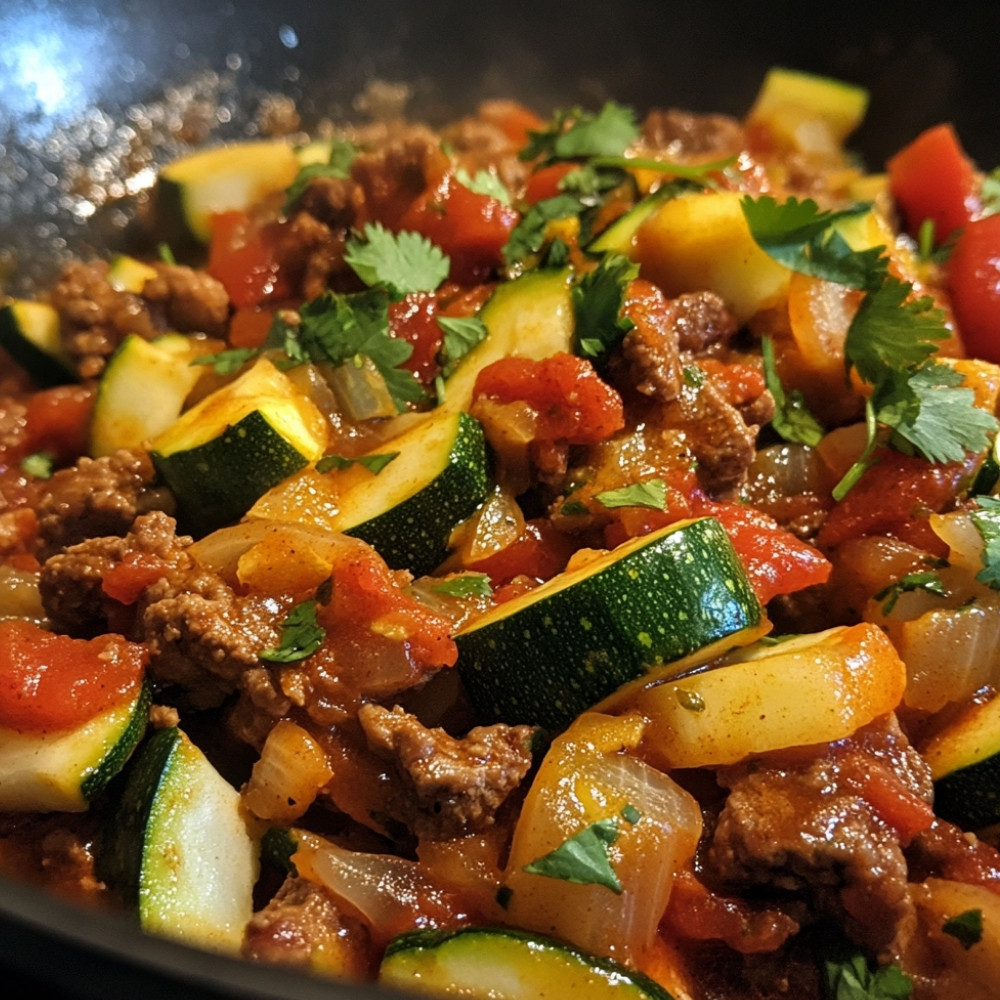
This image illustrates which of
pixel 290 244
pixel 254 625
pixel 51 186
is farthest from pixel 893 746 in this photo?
pixel 51 186

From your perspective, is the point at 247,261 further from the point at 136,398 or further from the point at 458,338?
the point at 458,338

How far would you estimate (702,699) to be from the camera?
2666 millimetres

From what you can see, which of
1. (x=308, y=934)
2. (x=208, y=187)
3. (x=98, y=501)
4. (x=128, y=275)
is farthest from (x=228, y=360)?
(x=308, y=934)

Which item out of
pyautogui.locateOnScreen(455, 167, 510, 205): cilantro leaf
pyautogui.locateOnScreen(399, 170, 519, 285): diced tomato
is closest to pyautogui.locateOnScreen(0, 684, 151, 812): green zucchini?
pyautogui.locateOnScreen(399, 170, 519, 285): diced tomato

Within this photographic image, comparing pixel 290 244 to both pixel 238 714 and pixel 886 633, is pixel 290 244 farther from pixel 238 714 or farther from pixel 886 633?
pixel 886 633

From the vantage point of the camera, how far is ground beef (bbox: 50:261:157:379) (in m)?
3.97

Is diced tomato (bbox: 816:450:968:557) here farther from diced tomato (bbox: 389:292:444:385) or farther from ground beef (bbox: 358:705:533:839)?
diced tomato (bbox: 389:292:444:385)

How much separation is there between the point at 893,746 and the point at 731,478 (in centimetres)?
97

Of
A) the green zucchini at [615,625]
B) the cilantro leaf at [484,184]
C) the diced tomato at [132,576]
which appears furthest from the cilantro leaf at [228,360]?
the green zucchini at [615,625]

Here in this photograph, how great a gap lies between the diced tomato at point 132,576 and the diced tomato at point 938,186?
4.03 meters

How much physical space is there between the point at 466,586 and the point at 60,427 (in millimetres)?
1963

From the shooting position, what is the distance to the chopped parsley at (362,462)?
3.12m

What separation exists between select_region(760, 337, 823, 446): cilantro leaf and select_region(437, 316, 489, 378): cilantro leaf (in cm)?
103

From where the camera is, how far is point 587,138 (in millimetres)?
4383
